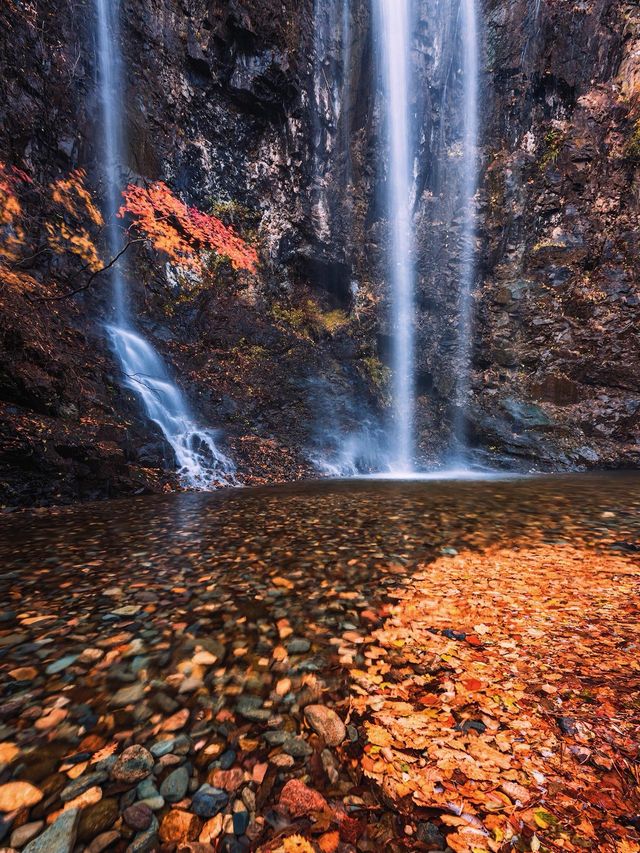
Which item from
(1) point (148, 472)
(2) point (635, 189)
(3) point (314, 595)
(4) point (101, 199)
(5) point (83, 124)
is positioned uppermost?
(5) point (83, 124)

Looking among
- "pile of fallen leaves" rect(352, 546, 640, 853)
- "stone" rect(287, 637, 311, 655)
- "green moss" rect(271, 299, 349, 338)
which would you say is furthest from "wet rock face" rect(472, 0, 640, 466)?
"stone" rect(287, 637, 311, 655)

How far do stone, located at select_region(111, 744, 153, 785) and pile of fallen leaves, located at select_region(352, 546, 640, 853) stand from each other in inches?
36.0

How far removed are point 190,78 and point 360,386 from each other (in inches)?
572

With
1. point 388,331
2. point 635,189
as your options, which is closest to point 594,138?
point 635,189

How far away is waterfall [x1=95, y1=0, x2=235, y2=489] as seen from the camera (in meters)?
9.86

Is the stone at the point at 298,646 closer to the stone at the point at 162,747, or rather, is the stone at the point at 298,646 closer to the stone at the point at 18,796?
the stone at the point at 162,747

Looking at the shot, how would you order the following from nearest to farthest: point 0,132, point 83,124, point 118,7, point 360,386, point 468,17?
1. point 0,132
2. point 83,124
3. point 118,7
4. point 360,386
5. point 468,17

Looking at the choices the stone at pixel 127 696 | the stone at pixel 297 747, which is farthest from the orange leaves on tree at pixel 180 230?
the stone at pixel 297 747

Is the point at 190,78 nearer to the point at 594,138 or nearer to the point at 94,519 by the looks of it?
the point at 594,138

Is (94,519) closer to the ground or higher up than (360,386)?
closer to the ground

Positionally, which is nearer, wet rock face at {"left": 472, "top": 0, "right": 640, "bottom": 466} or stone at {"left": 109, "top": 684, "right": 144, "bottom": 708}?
stone at {"left": 109, "top": 684, "right": 144, "bottom": 708}

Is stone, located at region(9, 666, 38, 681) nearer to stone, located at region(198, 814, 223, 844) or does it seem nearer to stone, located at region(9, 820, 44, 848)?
stone, located at region(9, 820, 44, 848)

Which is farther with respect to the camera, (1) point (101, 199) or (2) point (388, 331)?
(2) point (388, 331)

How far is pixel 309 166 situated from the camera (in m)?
17.0
